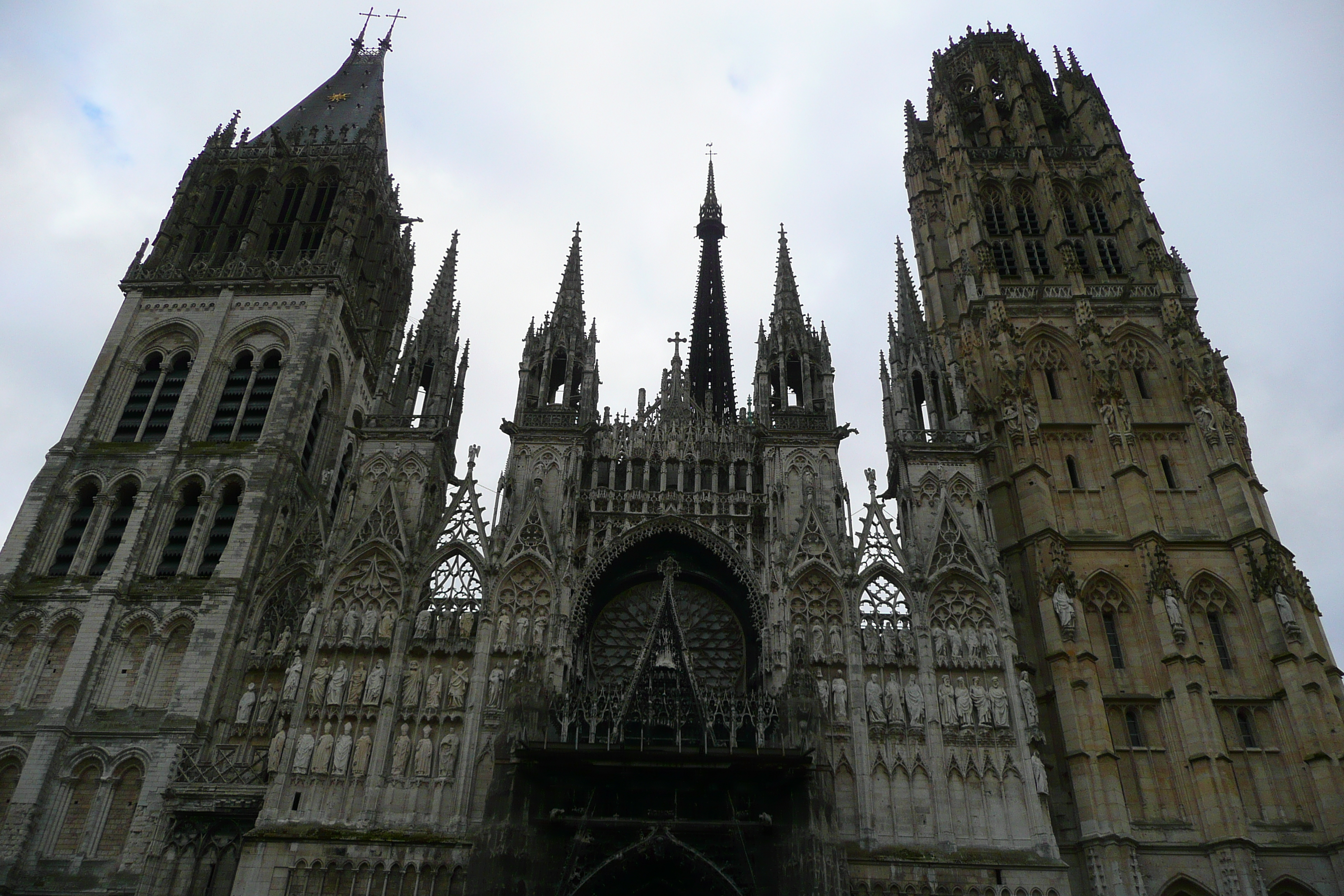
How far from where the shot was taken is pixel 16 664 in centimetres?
2669

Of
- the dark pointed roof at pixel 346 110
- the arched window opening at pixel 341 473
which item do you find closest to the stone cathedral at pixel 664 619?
the arched window opening at pixel 341 473

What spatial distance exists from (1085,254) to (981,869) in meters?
24.3

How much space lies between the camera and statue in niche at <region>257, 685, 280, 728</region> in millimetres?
25516

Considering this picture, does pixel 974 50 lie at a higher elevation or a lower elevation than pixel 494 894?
higher

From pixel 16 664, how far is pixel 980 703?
26342 millimetres

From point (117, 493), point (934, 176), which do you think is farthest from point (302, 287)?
point (934, 176)

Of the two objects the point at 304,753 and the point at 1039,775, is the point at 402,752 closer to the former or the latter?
the point at 304,753

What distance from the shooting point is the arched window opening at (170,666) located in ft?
85.5

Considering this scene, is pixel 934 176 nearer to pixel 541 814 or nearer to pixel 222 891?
pixel 541 814

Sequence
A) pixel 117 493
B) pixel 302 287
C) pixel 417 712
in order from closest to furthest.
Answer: pixel 417 712 < pixel 117 493 < pixel 302 287

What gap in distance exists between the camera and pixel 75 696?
84.0ft

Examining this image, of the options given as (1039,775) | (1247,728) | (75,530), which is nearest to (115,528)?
(75,530)

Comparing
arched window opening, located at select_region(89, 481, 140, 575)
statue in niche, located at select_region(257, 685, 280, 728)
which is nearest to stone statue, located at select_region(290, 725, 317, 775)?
statue in niche, located at select_region(257, 685, 280, 728)

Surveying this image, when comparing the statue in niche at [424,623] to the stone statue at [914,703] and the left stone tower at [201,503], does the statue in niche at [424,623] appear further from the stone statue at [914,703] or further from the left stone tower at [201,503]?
the stone statue at [914,703]
